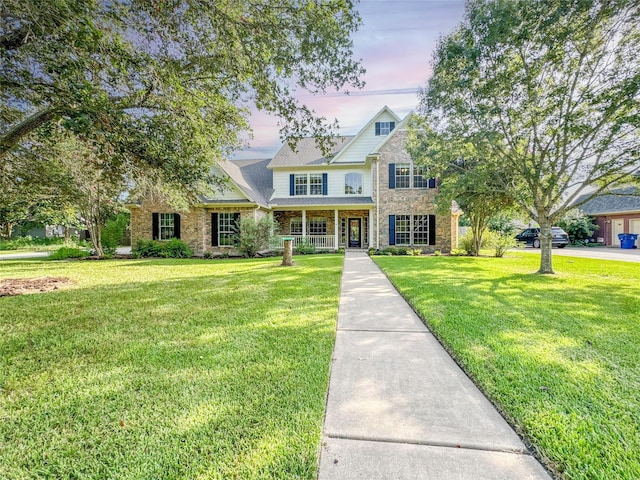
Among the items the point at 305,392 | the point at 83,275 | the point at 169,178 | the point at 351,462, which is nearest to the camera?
the point at 351,462

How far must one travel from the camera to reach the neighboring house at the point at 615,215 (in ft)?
70.5

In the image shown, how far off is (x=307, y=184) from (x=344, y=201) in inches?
102

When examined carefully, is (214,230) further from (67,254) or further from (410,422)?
(410,422)

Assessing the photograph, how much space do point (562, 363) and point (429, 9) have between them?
304 inches

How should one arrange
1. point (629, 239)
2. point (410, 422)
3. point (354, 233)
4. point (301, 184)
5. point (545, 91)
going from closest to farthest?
1. point (410, 422)
2. point (545, 91)
3. point (301, 184)
4. point (354, 233)
5. point (629, 239)

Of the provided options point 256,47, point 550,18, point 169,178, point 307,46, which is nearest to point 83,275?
point 169,178

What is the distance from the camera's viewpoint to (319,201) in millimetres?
17047

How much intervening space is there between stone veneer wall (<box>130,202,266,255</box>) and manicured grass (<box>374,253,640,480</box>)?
12.0 meters

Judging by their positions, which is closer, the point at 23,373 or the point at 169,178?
the point at 23,373

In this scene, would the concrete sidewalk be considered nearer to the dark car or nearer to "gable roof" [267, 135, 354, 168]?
"gable roof" [267, 135, 354, 168]

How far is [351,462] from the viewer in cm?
175

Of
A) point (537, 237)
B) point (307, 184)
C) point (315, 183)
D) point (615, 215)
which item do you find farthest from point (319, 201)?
point (615, 215)

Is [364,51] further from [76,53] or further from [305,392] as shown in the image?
[305,392]

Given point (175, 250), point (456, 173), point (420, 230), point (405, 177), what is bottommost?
point (175, 250)
